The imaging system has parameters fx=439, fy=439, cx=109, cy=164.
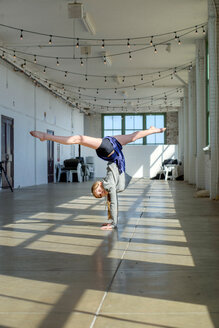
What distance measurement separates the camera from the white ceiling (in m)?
9.60

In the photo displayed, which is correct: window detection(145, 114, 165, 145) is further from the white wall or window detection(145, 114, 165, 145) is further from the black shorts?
the black shorts

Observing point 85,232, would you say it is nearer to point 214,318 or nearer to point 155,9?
point 214,318

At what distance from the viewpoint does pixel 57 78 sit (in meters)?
17.0

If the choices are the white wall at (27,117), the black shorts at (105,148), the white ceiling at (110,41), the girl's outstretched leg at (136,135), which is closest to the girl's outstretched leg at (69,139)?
the black shorts at (105,148)

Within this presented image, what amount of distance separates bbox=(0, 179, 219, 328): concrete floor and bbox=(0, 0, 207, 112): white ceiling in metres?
5.88

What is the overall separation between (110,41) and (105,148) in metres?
8.03

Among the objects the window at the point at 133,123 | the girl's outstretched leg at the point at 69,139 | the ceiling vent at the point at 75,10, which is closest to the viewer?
the girl's outstretched leg at the point at 69,139

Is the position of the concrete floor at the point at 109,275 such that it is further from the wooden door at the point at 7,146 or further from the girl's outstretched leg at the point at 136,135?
the wooden door at the point at 7,146

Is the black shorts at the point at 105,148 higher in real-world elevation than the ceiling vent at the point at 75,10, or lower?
lower

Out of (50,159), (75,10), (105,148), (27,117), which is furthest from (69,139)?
(50,159)

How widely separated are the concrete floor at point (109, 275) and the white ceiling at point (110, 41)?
5.88 metres

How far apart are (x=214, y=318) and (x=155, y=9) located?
8803 millimetres

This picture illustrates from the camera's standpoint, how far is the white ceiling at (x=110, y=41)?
960cm

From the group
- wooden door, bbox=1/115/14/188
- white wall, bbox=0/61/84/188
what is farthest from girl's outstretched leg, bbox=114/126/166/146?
white wall, bbox=0/61/84/188
